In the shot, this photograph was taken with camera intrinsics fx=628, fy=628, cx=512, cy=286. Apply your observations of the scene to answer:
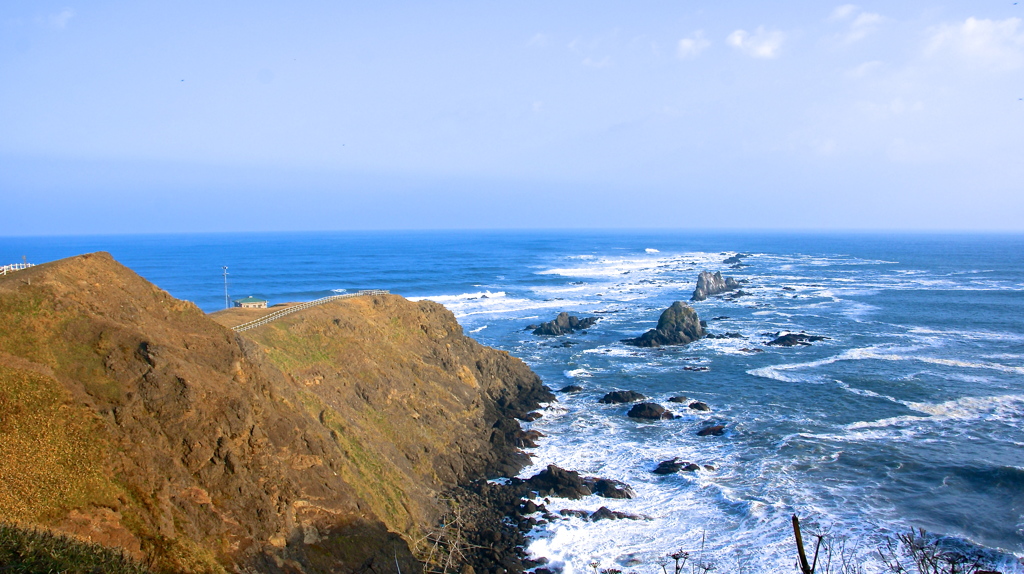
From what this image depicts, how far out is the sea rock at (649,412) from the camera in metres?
37.3

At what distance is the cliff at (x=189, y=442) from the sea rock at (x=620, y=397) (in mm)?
12616

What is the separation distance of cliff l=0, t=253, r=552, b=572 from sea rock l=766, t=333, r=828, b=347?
37686 mm

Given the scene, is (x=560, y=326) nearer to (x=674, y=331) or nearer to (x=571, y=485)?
(x=674, y=331)

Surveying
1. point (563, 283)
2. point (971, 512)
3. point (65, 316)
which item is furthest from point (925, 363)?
point (563, 283)

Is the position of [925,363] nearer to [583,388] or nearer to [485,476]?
[583,388]

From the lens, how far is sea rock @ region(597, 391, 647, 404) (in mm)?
40281

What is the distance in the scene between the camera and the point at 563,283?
113 m

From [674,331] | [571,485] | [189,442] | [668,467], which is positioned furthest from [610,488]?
[674,331]

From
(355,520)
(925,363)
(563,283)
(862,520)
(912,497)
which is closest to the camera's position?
(355,520)

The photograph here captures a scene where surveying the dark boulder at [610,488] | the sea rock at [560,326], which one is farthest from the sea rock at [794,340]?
the dark boulder at [610,488]

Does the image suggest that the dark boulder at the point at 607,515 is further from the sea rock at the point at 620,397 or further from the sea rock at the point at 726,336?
the sea rock at the point at 726,336

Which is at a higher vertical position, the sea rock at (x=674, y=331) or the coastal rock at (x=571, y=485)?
the sea rock at (x=674, y=331)

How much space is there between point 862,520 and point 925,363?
31.4 meters

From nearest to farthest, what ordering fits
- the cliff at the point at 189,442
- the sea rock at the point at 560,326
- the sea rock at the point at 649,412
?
the cliff at the point at 189,442 → the sea rock at the point at 649,412 → the sea rock at the point at 560,326
